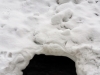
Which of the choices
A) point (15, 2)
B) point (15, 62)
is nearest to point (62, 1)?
point (15, 2)

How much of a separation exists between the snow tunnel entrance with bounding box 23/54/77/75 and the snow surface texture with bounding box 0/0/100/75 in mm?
182

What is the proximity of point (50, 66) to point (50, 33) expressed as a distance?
26.9 inches

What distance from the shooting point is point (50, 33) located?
373 cm

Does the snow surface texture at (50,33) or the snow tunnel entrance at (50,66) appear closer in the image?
the snow surface texture at (50,33)

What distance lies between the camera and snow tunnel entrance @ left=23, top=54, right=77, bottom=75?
3.48 meters

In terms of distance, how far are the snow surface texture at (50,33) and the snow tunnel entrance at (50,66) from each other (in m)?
0.18

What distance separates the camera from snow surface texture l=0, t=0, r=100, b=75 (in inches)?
129

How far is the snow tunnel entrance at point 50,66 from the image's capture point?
3479 mm

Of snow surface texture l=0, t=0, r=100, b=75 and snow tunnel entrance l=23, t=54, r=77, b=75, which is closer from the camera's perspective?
snow surface texture l=0, t=0, r=100, b=75

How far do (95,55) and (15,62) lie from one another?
58.1 inches

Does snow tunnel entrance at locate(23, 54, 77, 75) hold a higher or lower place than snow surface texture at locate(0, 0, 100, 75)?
lower

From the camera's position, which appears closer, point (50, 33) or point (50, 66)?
point (50, 66)

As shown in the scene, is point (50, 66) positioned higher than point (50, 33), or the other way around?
point (50, 33)

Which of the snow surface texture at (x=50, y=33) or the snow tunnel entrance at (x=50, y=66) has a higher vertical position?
the snow surface texture at (x=50, y=33)
